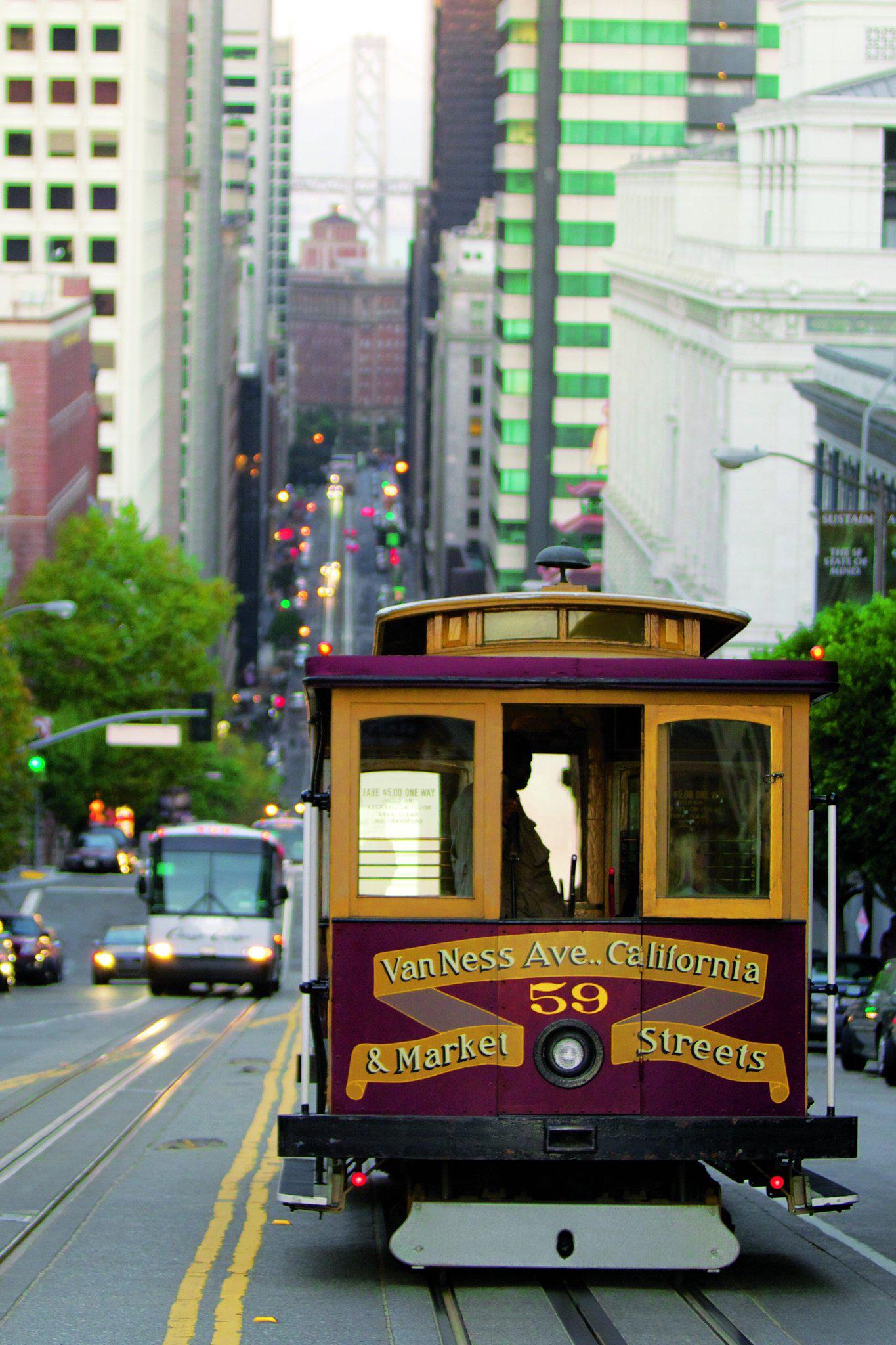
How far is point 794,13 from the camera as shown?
253 feet

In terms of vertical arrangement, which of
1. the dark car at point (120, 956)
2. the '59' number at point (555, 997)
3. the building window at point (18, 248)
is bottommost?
the dark car at point (120, 956)

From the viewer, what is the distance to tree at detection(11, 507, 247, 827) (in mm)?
76312

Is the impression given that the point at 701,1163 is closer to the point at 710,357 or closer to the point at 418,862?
the point at 418,862

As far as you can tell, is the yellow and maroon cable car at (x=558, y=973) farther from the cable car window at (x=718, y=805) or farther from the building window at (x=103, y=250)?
the building window at (x=103, y=250)

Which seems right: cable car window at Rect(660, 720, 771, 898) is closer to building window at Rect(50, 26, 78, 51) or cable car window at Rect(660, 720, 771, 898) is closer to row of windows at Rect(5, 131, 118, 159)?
row of windows at Rect(5, 131, 118, 159)

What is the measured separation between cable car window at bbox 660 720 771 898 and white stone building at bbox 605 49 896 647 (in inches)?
2028

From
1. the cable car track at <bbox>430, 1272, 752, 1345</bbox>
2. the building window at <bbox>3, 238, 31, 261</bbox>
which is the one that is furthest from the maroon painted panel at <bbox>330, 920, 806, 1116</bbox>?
the building window at <bbox>3, 238, 31, 261</bbox>

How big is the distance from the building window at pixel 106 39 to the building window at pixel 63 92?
2.01m

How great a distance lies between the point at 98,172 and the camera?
353 ft

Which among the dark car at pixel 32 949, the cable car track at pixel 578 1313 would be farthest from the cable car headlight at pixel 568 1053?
the dark car at pixel 32 949

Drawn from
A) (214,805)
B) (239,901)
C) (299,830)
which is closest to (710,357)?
(299,830)

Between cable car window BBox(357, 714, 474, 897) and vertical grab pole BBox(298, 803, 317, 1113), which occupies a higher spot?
cable car window BBox(357, 714, 474, 897)

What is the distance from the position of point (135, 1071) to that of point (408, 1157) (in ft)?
37.0

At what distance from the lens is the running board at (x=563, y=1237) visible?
429 inches
